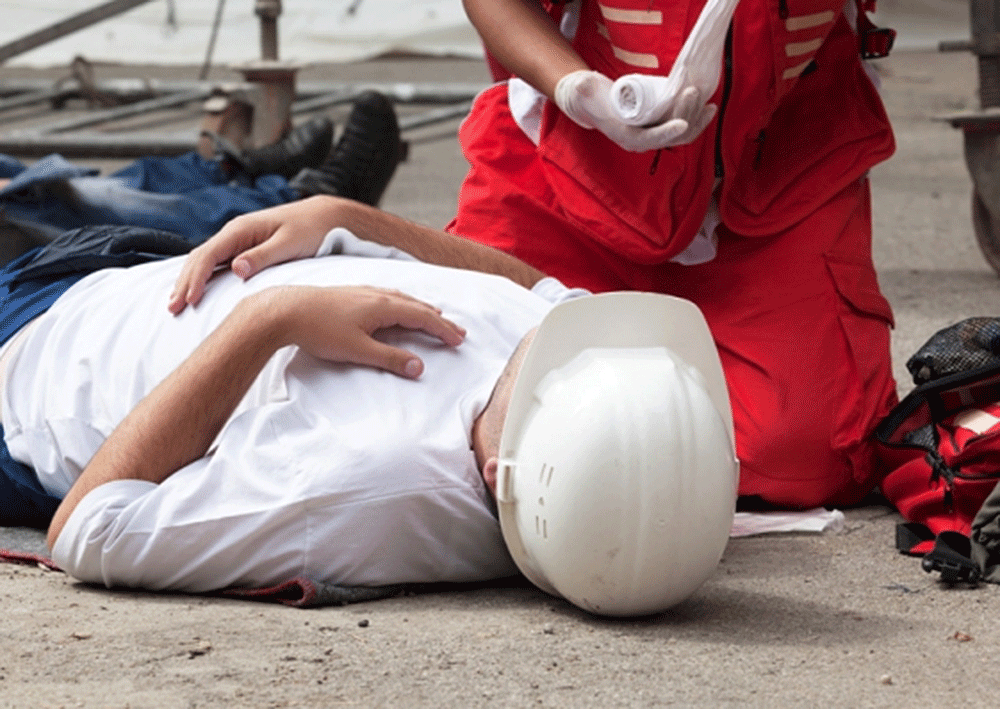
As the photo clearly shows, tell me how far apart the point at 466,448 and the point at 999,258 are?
8.89 ft

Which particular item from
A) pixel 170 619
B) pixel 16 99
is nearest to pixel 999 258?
pixel 170 619

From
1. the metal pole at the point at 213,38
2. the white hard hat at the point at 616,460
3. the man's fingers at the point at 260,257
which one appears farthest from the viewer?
the metal pole at the point at 213,38

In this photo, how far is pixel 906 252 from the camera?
4816 mm

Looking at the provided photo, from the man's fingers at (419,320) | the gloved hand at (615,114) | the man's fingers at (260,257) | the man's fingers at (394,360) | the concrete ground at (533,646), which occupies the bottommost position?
the concrete ground at (533,646)

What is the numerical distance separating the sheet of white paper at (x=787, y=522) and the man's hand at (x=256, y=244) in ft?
2.45

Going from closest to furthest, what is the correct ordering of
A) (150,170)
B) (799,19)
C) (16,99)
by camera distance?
1. (799,19)
2. (150,170)
3. (16,99)

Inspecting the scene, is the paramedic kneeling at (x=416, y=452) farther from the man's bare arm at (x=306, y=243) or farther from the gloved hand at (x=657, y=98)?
the gloved hand at (x=657, y=98)

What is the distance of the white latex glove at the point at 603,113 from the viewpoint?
2.57m

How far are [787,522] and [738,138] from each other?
67cm

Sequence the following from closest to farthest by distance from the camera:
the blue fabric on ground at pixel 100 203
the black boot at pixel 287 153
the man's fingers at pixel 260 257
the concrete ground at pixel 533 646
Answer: the concrete ground at pixel 533 646 → the man's fingers at pixel 260 257 → the blue fabric on ground at pixel 100 203 → the black boot at pixel 287 153

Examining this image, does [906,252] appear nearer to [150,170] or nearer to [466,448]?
[150,170]

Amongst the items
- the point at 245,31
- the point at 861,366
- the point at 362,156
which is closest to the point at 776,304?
the point at 861,366

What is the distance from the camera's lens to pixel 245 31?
8.89 metres

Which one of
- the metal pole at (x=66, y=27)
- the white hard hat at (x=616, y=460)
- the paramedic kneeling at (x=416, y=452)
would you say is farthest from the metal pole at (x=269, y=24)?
the white hard hat at (x=616, y=460)
